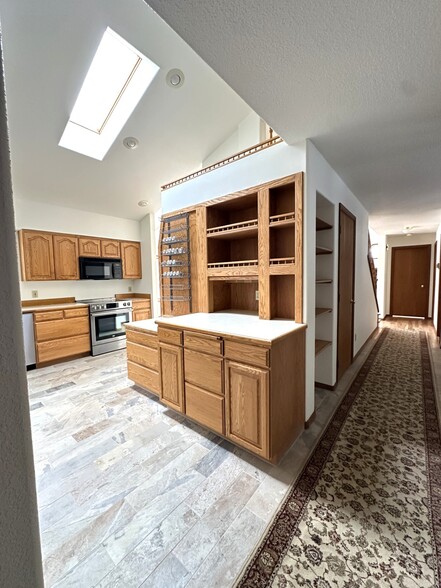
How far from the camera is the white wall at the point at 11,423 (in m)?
0.45

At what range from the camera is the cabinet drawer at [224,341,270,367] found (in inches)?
66.0

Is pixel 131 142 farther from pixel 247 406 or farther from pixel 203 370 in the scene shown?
pixel 247 406

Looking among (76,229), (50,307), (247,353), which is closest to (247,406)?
(247,353)

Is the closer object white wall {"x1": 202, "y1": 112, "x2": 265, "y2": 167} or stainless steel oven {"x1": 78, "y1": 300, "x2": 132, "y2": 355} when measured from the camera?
white wall {"x1": 202, "y1": 112, "x2": 265, "y2": 167}

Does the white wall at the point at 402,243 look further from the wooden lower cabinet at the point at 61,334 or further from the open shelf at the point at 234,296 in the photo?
the wooden lower cabinet at the point at 61,334

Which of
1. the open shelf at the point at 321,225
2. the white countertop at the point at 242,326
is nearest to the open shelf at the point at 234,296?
Result: the white countertop at the point at 242,326

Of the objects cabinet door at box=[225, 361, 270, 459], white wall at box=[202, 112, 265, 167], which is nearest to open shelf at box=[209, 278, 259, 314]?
cabinet door at box=[225, 361, 270, 459]

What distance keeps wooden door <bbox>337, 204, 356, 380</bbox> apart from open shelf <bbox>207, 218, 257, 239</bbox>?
1138mm

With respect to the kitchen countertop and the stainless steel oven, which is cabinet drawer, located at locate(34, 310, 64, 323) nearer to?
the kitchen countertop

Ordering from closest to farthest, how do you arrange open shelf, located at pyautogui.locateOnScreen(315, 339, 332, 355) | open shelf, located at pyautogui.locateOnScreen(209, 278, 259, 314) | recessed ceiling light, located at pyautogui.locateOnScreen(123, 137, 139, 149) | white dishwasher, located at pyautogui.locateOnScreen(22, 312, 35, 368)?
open shelf, located at pyautogui.locateOnScreen(315, 339, 332, 355), open shelf, located at pyautogui.locateOnScreen(209, 278, 259, 314), recessed ceiling light, located at pyautogui.locateOnScreen(123, 137, 139, 149), white dishwasher, located at pyautogui.locateOnScreen(22, 312, 35, 368)

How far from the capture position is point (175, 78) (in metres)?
2.89

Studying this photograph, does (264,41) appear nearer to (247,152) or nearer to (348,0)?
(348,0)

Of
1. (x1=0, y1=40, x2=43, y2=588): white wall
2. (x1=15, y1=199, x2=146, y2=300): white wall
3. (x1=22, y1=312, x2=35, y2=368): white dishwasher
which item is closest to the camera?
(x1=0, y1=40, x2=43, y2=588): white wall

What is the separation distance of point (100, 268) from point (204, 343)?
3.61 m
